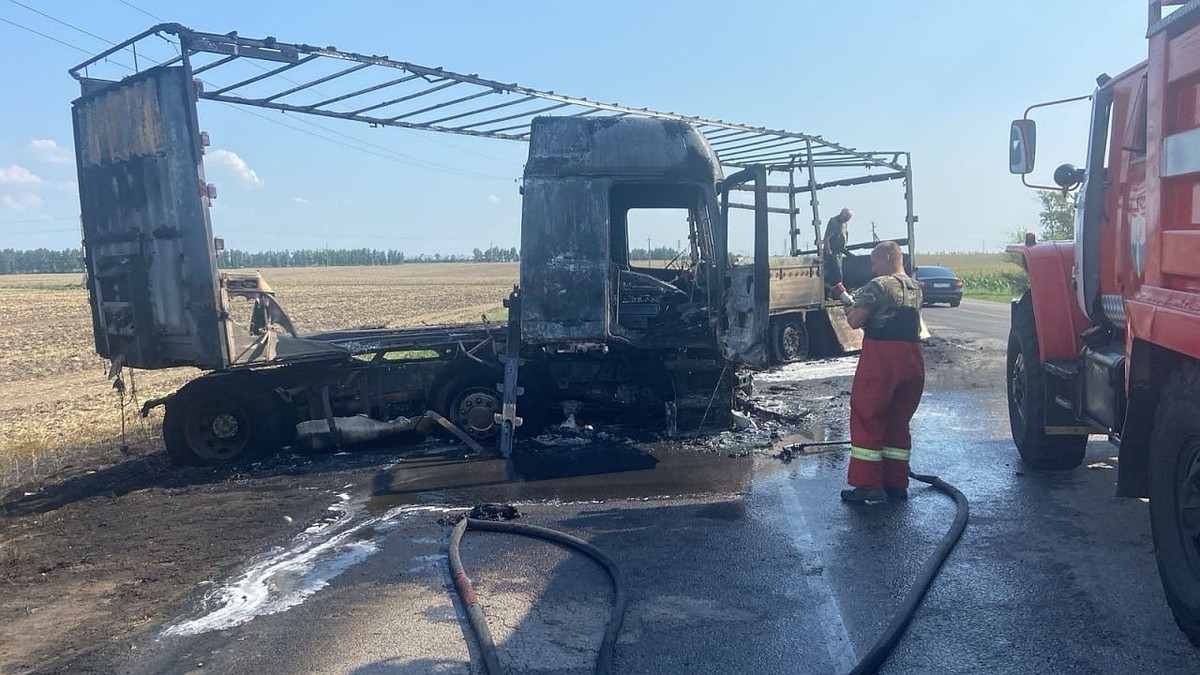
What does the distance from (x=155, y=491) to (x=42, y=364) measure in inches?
534

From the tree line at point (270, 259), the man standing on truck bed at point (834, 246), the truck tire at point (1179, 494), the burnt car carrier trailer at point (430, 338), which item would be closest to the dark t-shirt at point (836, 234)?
the man standing on truck bed at point (834, 246)

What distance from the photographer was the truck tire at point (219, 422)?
7910 millimetres

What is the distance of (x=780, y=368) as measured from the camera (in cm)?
1342

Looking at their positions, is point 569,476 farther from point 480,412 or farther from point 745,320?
point 745,320

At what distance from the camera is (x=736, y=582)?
4.58 metres

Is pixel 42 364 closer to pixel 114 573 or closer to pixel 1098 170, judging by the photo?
pixel 114 573

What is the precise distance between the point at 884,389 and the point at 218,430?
587 cm

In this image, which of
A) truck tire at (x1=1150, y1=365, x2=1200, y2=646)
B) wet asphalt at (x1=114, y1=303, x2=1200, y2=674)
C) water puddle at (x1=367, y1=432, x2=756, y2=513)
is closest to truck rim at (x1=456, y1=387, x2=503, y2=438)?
water puddle at (x1=367, y1=432, x2=756, y2=513)

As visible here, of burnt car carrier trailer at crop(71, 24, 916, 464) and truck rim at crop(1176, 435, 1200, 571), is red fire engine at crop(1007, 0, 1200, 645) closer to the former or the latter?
truck rim at crop(1176, 435, 1200, 571)

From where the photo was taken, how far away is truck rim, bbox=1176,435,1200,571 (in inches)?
138

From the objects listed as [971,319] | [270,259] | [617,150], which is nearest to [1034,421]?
[617,150]

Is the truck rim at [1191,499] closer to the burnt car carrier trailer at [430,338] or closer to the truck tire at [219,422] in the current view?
the burnt car carrier trailer at [430,338]

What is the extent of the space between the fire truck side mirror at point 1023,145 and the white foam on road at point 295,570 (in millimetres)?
4567

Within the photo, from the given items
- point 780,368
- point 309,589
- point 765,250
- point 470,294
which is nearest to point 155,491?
point 309,589
